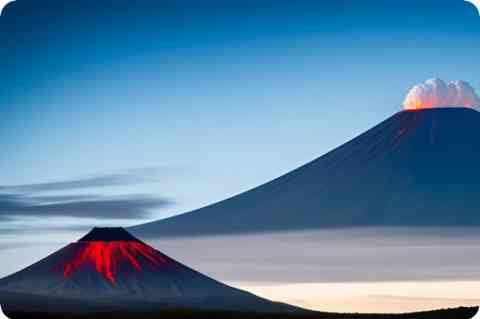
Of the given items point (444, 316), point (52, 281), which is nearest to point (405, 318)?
point (444, 316)

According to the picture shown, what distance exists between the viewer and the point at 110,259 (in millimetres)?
33250

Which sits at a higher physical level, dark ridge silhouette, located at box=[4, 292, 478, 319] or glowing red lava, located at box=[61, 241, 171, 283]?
glowing red lava, located at box=[61, 241, 171, 283]

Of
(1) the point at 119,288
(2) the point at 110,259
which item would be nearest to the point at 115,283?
(1) the point at 119,288

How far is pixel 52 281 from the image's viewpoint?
32.0m

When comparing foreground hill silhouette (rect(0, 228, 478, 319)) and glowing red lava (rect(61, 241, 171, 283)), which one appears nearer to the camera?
foreground hill silhouette (rect(0, 228, 478, 319))

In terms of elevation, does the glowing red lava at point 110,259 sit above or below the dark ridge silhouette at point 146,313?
above

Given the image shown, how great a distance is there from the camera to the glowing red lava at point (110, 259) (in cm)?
3231

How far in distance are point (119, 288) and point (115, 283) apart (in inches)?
32.3

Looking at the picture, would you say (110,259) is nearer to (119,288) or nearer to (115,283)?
(115,283)

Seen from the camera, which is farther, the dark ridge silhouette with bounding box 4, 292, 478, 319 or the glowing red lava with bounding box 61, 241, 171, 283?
the glowing red lava with bounding box 61, 241, 171, 283

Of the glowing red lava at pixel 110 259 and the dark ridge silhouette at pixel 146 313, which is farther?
the glowing red lava at pixel 110 259

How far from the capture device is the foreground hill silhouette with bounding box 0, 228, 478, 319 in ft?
95.3

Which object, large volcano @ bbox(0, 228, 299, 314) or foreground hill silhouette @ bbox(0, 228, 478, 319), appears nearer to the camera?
foreground hill silhouette @ bbox(0, 228, 478, 319)

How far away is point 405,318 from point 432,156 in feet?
37.6
